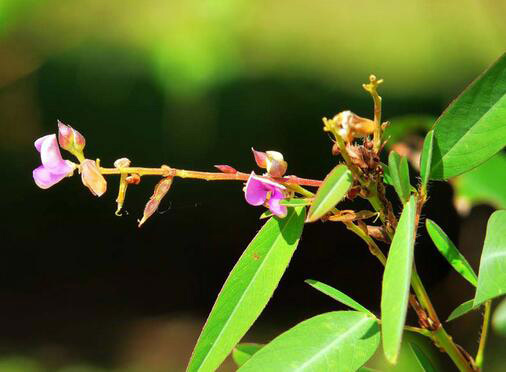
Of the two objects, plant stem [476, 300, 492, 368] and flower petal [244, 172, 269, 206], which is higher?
flower petal [244, 172, 269, 206]

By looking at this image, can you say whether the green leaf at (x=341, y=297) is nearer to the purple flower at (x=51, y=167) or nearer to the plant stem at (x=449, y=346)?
the plant stem at (x=449, y=346)

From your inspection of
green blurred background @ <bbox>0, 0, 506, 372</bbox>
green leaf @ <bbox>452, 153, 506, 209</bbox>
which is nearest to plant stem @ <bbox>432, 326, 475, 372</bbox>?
green leaf @ <bbox>452, 153, 506, 209</bbox>

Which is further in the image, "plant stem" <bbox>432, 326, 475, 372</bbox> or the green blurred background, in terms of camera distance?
the green blurred background

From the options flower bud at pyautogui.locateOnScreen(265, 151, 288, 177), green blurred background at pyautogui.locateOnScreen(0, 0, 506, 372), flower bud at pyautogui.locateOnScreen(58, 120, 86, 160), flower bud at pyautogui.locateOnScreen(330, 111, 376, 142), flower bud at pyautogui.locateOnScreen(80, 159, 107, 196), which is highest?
flower bud at pyautogui.locateOnScreen(58, 120, 86, 160)

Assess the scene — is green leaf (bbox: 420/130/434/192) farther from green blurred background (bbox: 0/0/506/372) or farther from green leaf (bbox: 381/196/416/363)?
green blurred background (bbox: 0/0/506/372)

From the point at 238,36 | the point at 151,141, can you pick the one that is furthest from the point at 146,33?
the point at 151,141

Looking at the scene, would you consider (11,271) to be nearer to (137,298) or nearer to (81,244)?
(81,244)
